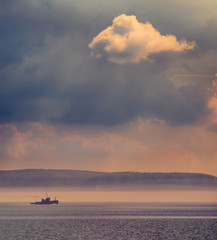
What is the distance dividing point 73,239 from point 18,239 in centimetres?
1547

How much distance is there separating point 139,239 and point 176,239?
10991 millimetres

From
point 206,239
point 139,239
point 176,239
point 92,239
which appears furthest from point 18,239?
point 206,239

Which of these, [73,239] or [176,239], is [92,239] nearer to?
[73,239]

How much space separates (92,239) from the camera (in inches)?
4722

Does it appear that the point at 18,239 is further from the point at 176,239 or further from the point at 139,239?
Answer: the point at 176,239

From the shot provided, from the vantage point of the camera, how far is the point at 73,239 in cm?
11988

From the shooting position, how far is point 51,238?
4823 inches

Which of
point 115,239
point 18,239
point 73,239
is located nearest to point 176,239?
point 115,239

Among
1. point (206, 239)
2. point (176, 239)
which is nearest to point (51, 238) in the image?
point (176, 239)

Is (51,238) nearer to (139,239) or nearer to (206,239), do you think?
(139,239)

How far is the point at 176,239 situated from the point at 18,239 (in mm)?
45549

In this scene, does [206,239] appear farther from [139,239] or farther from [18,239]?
[18,239]

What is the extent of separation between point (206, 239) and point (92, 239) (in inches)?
1332

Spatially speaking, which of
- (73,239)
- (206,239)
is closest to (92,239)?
(73,239)
